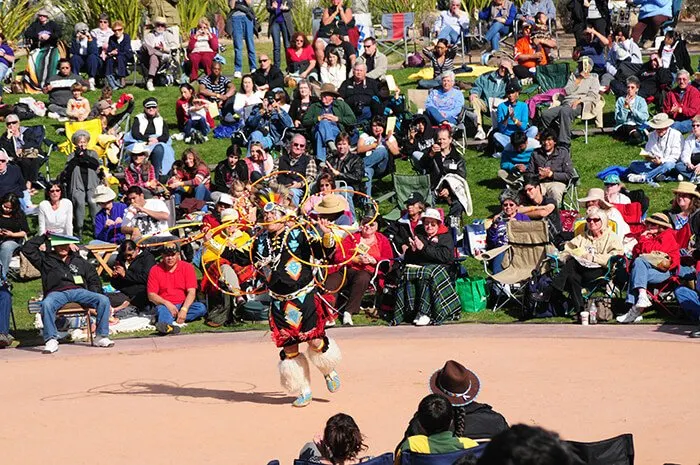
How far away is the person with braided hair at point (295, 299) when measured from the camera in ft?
31.3

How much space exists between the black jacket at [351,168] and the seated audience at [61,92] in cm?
587

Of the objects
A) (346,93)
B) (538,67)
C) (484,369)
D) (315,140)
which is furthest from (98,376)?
(538,67)

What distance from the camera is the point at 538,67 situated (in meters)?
18.8

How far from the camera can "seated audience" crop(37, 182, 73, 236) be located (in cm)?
1451

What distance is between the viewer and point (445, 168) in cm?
1535

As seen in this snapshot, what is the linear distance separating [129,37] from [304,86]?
5104 mm

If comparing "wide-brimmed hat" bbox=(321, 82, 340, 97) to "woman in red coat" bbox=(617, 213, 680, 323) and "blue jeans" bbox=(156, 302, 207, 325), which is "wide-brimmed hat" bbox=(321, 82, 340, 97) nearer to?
"blue jeans" bbox=(156, 302, 207, 325)

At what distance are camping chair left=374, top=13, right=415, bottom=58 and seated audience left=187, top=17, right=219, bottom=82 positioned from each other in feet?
10.3

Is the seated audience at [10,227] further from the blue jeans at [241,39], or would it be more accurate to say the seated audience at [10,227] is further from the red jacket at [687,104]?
the red jacket at [687,104]

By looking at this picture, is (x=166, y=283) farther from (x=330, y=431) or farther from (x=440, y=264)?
(x=330, y=431)

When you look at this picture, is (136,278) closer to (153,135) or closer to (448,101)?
(153,135)

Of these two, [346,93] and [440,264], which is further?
[346,93]

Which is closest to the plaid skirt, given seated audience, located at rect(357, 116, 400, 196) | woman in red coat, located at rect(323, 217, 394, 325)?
woman in red coat, located at rect(323, 217, 394, 325)

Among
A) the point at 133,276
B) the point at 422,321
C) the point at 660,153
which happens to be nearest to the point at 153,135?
the point at 133,276
